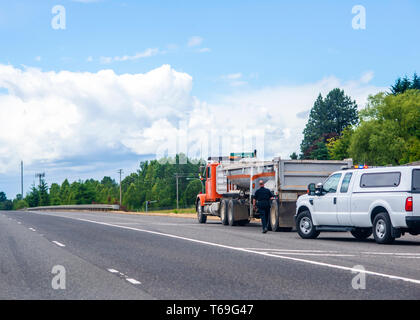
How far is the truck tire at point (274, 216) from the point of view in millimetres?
23833

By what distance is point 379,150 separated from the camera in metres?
78.4

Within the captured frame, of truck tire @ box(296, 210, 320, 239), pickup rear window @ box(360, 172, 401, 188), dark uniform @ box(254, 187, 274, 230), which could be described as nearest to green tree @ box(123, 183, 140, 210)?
dark uniform @ box(254, 187, 274, 230)

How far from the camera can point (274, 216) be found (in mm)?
24188

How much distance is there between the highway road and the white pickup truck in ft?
1.92

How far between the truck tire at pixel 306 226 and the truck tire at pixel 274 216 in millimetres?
3134

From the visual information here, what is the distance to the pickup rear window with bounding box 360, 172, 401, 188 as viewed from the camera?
672 inches

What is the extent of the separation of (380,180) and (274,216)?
23.4ft

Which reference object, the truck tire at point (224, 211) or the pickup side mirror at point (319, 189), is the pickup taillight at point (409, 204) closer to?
the pickup side mirror at point (319, 189)

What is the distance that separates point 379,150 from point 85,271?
70.2 metres

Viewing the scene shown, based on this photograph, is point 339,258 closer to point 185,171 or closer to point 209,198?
point 209,198

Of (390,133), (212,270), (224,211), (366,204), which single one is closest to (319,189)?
(366,204)

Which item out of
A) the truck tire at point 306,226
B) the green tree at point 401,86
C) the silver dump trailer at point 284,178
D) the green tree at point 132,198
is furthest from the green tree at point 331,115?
the truck tire at point 306,226

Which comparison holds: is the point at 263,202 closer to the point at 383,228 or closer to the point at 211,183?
the point at 383,228
